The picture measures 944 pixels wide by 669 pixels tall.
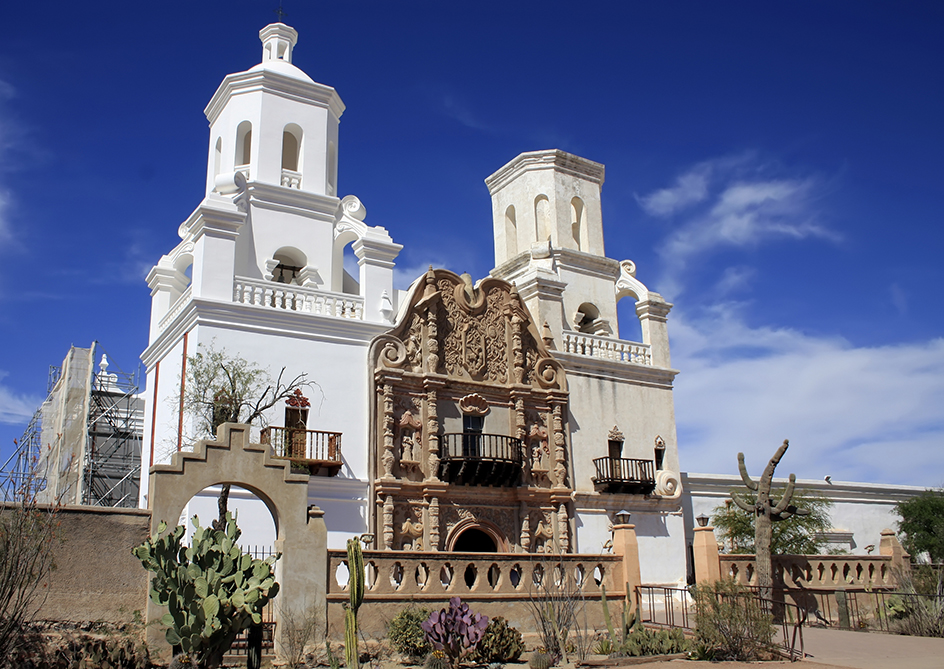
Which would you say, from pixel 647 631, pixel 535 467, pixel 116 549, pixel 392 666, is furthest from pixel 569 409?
pixel 116 549

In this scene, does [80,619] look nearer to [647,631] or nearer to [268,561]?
[268,561]

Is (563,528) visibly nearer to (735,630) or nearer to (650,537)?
(650,537)

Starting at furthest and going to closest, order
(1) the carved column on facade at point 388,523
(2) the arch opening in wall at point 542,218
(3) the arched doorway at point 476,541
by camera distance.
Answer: (2) the arch opening in wall at point 542,218
(3) the arched doorway at point 476,541
(1) the carved column on facade at point 388,523

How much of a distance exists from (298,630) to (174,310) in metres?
11.8

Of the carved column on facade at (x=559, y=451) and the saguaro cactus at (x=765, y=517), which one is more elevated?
the carved column on facade at (x=559, y=451)

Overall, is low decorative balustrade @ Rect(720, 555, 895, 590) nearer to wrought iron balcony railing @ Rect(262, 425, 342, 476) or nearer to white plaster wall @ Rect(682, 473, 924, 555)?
white plaster wall @ Rect(682, 473, 924, 555)

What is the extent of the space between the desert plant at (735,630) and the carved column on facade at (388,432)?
9071 mm

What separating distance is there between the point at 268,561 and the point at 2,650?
11.9 ft

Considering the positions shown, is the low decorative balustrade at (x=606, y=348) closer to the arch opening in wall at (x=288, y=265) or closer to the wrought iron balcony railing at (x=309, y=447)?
the arch opening in wall at (x=288, y=265)

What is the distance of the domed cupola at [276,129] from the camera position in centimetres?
2578

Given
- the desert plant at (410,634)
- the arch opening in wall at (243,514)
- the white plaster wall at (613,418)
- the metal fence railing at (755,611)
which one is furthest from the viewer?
the white plaster wall at (613,418)

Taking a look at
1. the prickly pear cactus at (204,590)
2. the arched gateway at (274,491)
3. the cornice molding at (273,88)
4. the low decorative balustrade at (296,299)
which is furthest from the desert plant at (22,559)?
the cornice molding at (273,88)

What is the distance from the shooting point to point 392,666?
14258 mm

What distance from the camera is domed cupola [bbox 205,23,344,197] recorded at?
84.6 feet
